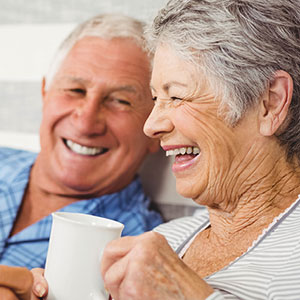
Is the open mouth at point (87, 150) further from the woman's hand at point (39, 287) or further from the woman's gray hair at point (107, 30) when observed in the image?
the woman's hand at point (39, 287)

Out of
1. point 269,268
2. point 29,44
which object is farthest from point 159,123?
point 29,44

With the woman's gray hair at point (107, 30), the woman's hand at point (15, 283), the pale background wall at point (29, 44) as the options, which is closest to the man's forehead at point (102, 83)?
the woman's gray hair at point (107, 30)

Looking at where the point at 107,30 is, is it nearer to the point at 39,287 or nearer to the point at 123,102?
the point at 123,102

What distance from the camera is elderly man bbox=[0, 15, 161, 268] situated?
1.70 m

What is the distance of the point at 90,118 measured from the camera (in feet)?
5.52

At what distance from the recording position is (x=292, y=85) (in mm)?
1075

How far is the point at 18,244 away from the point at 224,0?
3.55 feet

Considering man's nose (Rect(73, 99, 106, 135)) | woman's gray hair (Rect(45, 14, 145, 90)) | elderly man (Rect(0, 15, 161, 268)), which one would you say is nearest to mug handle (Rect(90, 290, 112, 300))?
elderly man (Rect(0, 15, 161, 268))

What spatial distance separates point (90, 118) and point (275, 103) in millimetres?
754

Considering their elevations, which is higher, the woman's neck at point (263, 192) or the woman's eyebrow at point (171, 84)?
the woman's eyebrow at point (171, 84)

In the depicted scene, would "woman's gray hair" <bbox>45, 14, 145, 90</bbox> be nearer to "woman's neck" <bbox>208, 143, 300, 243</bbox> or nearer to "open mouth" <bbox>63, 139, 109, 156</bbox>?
"open mouth" <bbox>63, 139, 109, 156</bbox>

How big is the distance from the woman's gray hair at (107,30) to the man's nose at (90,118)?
25 cm

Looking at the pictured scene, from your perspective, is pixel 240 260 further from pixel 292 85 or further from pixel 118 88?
pixel 118 88

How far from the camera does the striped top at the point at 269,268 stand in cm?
90
